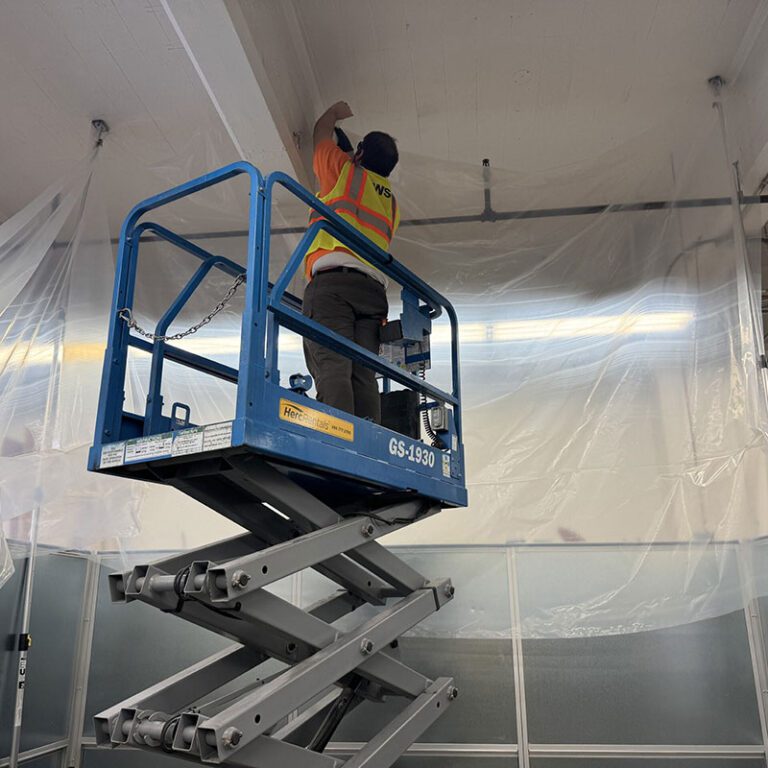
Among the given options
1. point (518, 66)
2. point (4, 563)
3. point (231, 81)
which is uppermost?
point (518, 66)

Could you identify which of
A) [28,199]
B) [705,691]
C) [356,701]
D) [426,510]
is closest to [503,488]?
[426,510]

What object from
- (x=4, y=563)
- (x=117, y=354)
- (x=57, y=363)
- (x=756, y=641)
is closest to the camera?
(x=117, y=354)

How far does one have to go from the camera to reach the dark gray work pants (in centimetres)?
251

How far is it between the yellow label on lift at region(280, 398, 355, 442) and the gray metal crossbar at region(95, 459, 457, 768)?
18 cm

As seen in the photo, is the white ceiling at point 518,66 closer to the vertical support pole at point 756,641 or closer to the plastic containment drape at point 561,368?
the plastic containment drape at point 561,368

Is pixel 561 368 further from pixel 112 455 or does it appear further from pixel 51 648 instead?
pixel 51 648

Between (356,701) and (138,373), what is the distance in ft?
6.25

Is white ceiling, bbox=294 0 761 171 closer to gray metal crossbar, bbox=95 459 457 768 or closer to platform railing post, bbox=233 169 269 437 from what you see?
platform railing post, bbox=233 169 269 437

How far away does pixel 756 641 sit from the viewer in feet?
11.1

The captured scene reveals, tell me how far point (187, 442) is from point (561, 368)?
219 centimetres

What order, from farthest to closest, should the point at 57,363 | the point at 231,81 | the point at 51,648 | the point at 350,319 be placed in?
1. the point at 51,648
2. the point at 231,81
3. the point at 57,363
4. the point at 350,319

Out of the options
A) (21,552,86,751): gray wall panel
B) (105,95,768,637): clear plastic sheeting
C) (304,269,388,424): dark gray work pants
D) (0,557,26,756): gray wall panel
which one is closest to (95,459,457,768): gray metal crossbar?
(304,269,388,424): dark gray work pants

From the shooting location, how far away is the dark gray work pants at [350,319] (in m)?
2.51

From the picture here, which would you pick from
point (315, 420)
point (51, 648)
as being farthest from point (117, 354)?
point (51, 648)
